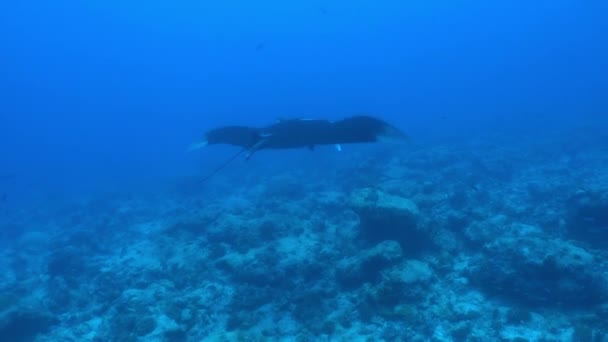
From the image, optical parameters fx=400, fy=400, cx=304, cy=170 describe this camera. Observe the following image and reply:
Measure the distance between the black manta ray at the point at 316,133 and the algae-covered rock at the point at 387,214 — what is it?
4702mm

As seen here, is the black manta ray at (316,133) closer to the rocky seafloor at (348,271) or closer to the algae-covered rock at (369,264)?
the algae-covered rock at (369,264)

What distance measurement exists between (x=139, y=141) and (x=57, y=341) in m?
99.8

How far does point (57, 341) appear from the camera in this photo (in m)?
11.5

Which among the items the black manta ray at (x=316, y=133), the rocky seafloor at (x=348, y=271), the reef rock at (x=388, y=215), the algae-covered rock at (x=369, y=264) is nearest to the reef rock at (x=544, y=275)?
A: the rocky seafloor at (x=348, y=271)

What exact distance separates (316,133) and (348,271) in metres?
4.89

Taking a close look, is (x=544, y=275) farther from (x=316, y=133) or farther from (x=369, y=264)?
(x=316, y=133)

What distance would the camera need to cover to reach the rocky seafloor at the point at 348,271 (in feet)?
31.5

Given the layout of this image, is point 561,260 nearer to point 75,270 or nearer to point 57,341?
point 57,341

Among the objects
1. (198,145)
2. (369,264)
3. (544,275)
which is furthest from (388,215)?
(198,145)

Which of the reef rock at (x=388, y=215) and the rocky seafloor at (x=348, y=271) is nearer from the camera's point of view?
the rocky seafloor at (x=348, y=271)

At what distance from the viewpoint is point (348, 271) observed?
11016 millimetres

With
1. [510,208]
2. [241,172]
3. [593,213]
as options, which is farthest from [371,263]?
[241,172]

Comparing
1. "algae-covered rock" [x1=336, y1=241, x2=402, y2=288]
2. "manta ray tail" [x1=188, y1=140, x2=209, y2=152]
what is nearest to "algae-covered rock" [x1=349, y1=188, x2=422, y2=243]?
"algae-covered rock" [x1=336, y1=241, x2=402, y2=288]

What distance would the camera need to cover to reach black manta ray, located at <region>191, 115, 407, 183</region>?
6.97 metres
